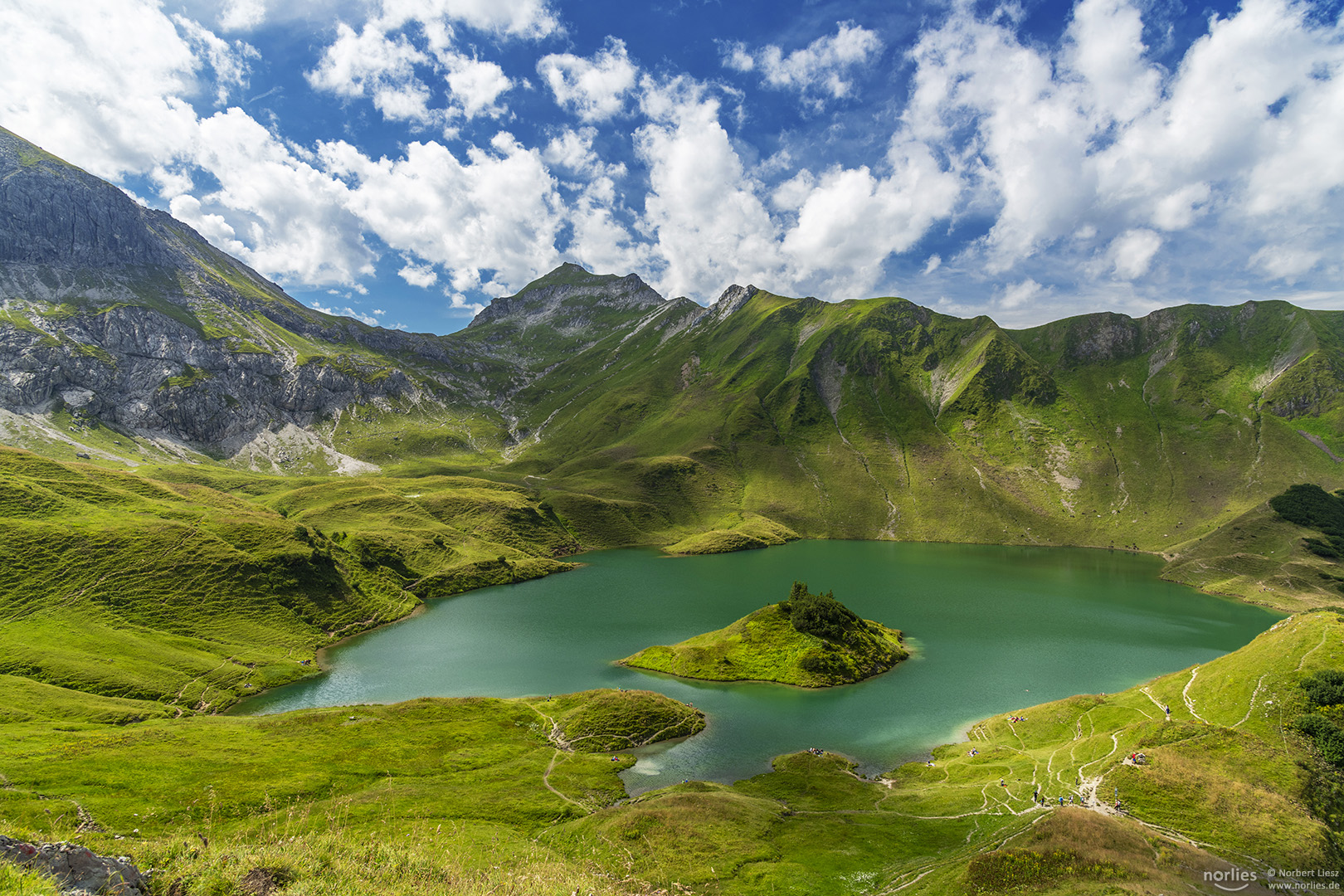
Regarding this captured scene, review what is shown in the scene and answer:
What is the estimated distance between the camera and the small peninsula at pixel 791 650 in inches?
3580

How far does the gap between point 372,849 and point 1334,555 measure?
23517 cm

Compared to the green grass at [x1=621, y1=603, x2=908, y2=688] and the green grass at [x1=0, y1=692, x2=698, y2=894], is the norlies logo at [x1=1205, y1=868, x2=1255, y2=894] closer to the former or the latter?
the green grass at [x1=0, y1=692, x2=698, y2=894]

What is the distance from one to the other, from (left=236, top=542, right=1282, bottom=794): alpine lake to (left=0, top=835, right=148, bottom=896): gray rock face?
52.8m

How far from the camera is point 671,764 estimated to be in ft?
212

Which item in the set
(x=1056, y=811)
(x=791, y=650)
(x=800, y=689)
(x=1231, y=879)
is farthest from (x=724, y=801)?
(x=791, y=650)

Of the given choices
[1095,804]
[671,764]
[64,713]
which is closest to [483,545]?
[64,713]

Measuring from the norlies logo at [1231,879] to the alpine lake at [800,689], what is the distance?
3138cm

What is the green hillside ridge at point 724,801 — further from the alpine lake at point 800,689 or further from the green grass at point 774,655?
the green grass at point 774,655

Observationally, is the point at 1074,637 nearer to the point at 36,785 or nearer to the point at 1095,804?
the point at 1095,804

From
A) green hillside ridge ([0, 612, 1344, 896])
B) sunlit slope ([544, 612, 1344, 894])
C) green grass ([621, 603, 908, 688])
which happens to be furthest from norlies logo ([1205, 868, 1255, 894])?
green grass ([621, 603, 908, 688])

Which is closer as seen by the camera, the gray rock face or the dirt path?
the gray rock face

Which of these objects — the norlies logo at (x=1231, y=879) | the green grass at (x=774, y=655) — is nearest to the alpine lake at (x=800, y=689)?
the green grass at (x=774, y=655)

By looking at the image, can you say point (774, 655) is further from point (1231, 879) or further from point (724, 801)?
point (1231, 879)

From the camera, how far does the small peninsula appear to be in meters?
90.9
